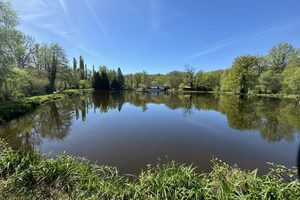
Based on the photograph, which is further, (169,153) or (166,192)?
(169,153)

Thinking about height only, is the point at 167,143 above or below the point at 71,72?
below

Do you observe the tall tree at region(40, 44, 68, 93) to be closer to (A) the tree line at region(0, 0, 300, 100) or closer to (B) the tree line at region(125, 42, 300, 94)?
(A) the tree line at region(0, 0, 300, 100)

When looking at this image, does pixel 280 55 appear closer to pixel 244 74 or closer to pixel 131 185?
pixel 244 74

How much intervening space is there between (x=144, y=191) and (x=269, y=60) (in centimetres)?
5260

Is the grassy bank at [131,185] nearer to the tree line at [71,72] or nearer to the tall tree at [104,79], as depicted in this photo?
the tree line at [71,72]

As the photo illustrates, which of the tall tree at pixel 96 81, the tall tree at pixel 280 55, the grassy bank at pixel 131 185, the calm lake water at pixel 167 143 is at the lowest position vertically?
the calm lake water at pixel 167 143

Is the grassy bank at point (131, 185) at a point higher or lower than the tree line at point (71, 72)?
lower

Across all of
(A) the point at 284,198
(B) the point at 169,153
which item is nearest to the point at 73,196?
(A) the point at 284,198

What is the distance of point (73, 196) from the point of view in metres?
3.30

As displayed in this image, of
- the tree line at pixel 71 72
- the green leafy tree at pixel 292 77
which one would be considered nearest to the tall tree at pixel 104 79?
the tree line at pixel 71 72

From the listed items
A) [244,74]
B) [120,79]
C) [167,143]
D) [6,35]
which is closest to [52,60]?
[6,35]

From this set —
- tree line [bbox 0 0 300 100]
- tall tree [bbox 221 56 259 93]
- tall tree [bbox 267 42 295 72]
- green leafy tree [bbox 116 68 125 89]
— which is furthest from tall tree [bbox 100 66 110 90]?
tall tree [bbox 267 42 295 72]

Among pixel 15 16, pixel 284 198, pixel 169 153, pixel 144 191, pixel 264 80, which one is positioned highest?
pixel 15 16

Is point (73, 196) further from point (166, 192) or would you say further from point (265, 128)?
point (265, 128)
